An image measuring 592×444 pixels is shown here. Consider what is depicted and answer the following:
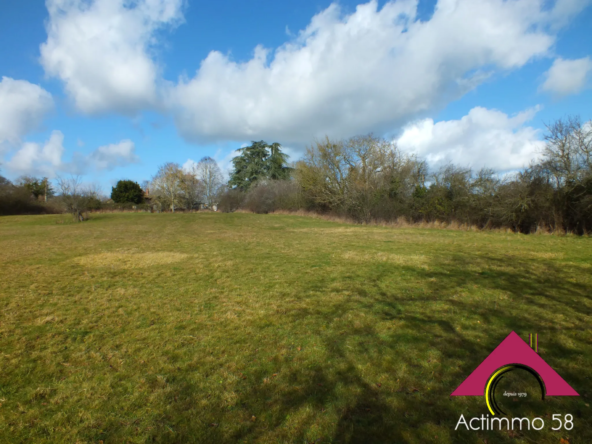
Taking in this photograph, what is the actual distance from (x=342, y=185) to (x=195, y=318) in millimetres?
25218

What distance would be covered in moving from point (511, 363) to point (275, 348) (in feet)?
8.56

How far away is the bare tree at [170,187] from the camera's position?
46.8 meters

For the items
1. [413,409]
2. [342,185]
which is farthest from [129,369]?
[342,185]

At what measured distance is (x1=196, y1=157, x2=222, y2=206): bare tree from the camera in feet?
166

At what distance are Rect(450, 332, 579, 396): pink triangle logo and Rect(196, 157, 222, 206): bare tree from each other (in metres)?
49.9

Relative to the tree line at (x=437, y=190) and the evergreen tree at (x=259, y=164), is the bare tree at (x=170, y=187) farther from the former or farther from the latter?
the tree line at (x=437, y=190)

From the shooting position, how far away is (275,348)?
160 inches

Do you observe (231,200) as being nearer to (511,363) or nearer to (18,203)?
(18,203)

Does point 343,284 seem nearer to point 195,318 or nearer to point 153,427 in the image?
point 195,318

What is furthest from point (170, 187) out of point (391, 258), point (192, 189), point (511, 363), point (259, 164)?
point (511, 363)

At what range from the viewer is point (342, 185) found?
29031mm

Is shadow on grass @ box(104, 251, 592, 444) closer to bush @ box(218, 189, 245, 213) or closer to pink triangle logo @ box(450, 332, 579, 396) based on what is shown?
pink triangle logo @ box(450, 332, 579, 396)

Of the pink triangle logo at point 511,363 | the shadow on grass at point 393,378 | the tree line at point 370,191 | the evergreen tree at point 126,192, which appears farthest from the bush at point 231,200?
the pink triangle logo at point 511,363

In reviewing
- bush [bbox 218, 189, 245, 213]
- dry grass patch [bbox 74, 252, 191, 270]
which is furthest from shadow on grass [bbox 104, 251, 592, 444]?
bush [bbox 218, 189, 245, 213]
